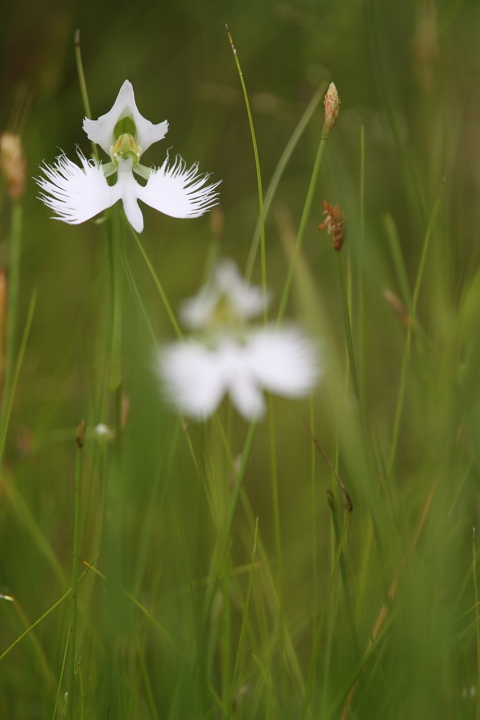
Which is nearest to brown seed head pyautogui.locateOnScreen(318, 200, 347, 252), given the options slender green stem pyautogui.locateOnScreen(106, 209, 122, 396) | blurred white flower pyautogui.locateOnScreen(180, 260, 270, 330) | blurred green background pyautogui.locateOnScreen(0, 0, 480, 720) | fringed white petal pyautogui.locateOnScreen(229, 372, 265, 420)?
blurred green background pyautogui.locateOnScreen(0, 0, 480, 720)

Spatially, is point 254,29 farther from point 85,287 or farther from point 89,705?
point 89,705

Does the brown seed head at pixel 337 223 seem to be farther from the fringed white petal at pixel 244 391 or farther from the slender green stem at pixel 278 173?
the fringed white petal at pixel 244 391

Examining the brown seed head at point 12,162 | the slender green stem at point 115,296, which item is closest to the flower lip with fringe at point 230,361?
the slender green stem at point 115,296

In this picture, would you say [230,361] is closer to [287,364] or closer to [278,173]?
[287,364]

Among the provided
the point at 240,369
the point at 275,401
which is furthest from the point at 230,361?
the point at 275,401

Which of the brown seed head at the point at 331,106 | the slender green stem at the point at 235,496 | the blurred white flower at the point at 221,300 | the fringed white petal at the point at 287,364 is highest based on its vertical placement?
the blurred white flower at the point at 221,300
